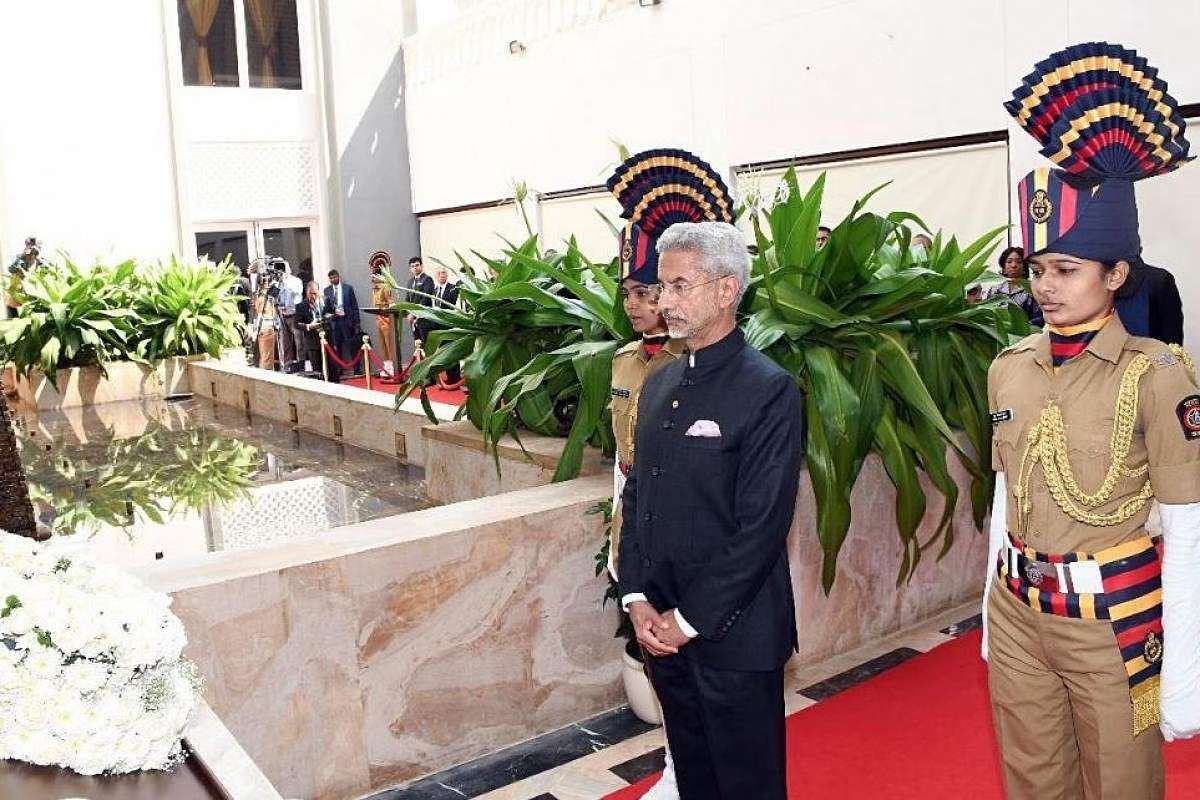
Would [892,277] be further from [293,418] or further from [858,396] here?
[293,418]

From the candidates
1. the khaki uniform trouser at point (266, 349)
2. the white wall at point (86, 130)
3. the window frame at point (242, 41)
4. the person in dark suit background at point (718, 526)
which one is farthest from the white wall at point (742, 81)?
the person in dark suit background at point (718, 526)

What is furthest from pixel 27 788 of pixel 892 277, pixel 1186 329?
pixel 1186 329

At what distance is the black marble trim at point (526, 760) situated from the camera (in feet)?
9.79

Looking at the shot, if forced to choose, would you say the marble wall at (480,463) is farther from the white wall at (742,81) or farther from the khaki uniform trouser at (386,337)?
the khaki uniform trouser at (386,337)

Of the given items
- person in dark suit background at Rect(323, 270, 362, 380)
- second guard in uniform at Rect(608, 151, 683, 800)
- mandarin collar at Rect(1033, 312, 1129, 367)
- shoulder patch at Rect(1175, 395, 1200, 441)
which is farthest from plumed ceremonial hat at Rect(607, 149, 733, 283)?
person in dark suit background at Rect(323, 270, 362, 380)

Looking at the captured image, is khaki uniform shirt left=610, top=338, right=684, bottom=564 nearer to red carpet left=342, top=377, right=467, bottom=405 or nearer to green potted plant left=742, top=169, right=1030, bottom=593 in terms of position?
green potted plant left=742, top=169, right=1030, bottom=593

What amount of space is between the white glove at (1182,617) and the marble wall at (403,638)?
1822 mm

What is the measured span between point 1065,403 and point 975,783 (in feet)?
4.07

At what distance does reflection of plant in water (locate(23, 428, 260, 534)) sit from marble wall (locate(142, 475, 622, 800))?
2.64m

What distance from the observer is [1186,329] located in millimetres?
7562

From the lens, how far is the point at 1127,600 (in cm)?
191

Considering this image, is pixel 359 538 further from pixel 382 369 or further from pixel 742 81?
pixel 382 369

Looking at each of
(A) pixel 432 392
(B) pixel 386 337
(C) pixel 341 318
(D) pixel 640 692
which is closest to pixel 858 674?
(D) pixel 640 692

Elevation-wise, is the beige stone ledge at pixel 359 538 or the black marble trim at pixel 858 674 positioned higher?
the beige stone ledge at pixel 359 538
